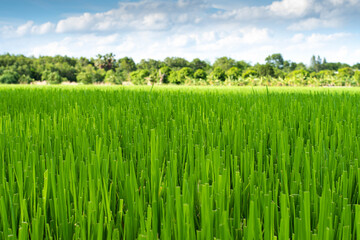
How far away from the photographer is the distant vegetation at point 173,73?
1819 cm

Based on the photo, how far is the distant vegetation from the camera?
716 inches

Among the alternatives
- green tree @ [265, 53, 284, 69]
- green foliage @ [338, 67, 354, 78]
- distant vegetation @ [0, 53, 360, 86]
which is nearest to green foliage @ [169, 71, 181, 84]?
distant vegetation @ [0, 53, 360, 86]

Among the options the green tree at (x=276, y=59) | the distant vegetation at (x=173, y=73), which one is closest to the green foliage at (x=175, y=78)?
the distant vegetation at (x=173, y=73)

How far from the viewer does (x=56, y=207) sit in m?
0.57

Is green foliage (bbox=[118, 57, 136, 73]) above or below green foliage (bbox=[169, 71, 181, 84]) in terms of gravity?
above

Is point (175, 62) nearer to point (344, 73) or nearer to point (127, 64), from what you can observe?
point (127, 64)

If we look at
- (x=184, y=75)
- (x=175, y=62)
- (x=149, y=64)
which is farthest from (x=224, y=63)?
(x=184, y=75)

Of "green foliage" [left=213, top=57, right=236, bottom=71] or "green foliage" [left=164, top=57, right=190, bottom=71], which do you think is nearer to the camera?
"green foliage" [left=213, top=57, right=236, bottom=71]

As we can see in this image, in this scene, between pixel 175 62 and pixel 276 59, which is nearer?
pixel 175 62

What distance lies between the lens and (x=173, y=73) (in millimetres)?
30828

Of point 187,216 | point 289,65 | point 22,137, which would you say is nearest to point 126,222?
point 187,216

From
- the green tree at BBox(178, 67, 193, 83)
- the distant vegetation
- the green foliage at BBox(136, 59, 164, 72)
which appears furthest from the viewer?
the green foliage at BBox(136, 59, 164, 72)

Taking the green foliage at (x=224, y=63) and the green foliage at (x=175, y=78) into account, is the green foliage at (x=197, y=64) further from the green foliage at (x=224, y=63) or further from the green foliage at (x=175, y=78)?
the green foliage at (x=175, y=78)

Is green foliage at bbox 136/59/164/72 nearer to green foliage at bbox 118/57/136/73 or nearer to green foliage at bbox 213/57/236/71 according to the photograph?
green foliage at bbox 118/57/136/73
